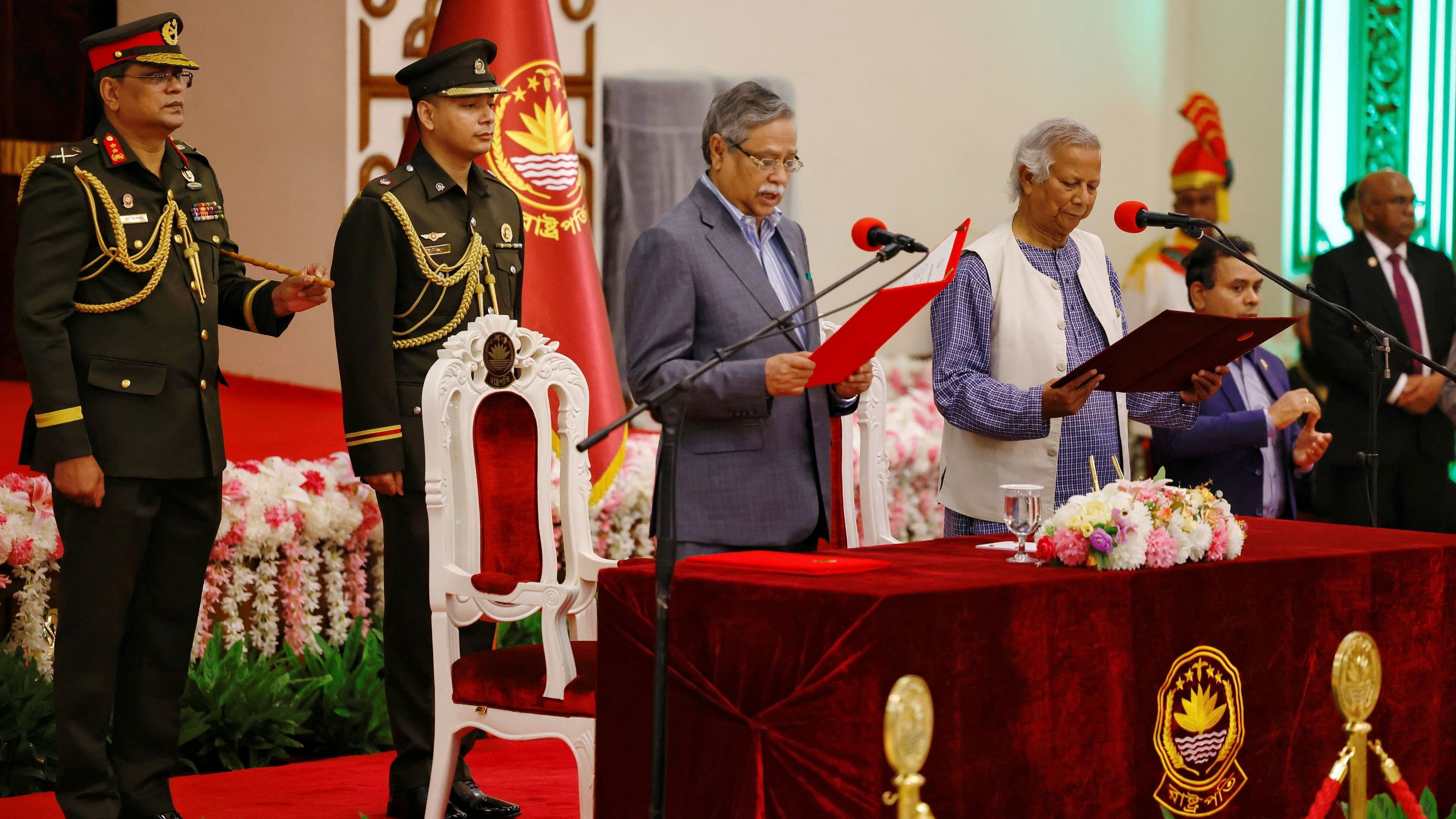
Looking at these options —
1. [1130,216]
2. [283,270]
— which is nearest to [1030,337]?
[1130,216]

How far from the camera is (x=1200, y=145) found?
6.69m

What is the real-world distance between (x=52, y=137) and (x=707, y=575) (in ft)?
13.5

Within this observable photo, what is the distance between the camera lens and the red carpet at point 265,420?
4273mm

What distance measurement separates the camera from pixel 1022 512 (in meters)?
2.37

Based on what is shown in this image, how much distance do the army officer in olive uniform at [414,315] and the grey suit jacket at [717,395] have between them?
28.7 inches

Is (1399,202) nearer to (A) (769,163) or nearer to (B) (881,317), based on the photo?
(A) (769,163)

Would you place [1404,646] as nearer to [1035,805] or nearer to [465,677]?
[1035,805]

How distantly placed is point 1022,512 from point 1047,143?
882 mm

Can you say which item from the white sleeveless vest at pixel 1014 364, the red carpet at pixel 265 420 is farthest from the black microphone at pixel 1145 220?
the red carpet at pixel 265 420

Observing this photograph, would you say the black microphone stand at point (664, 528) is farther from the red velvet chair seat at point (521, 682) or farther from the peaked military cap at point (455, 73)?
the peaked military cap at point (455, 73)

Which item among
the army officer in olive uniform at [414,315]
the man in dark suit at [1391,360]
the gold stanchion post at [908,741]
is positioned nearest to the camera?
the gold stanchion post at [908,741]

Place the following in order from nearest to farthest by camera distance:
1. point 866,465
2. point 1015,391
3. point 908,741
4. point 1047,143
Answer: point 908,741, point 1015,391, point 1047,143, point 866,465

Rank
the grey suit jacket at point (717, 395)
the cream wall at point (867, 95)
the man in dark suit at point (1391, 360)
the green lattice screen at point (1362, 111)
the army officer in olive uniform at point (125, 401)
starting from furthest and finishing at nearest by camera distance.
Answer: the green lattice screen at point (1362, 111) → the cream wall at point (867, 95) → the man in dark suit at point (1391, 360) → the army officer in olive uniform at point (125, 401) → the grey suit jacket at point (717, 395)

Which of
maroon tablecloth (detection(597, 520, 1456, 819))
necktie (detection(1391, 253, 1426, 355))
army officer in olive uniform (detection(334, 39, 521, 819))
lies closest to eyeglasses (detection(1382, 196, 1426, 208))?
necktie (detection(1391, 253, 1426, 355))
